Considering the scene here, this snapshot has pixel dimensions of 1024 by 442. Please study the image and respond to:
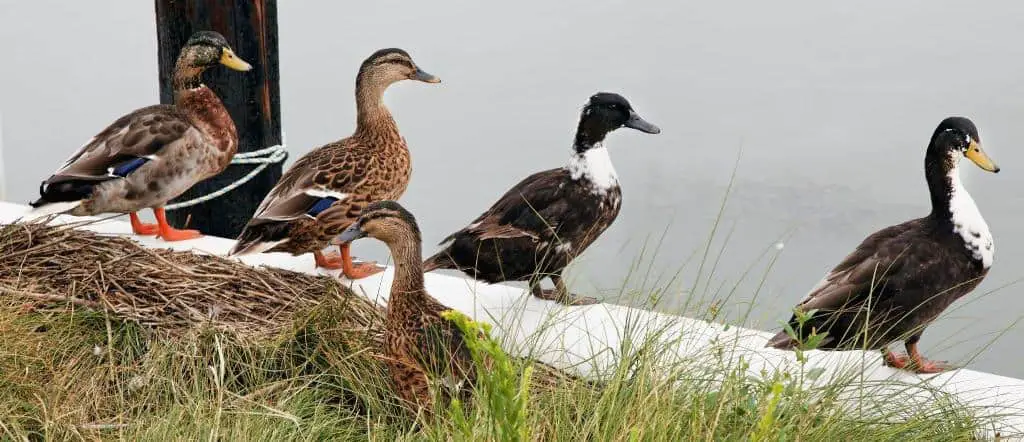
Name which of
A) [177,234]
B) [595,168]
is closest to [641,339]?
[595,168]

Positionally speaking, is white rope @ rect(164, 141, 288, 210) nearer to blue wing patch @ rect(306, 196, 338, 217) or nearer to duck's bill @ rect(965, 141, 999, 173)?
blue wing patch @ rect(306, 196, 338, 217)

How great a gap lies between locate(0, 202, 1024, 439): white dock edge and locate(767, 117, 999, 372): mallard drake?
0.11m

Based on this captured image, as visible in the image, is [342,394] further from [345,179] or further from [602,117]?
[602,117]

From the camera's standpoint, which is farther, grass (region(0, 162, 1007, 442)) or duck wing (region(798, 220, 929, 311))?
duck wing (region(798, 220, 929, 311))

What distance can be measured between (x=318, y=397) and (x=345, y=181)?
3.32 ft

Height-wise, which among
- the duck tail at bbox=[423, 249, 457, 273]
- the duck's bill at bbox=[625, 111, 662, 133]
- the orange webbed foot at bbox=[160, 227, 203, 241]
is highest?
the duck's bill at bbox=[625, 111, 662, 133]

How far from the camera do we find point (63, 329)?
15.4 feet

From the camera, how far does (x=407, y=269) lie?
3906 mm

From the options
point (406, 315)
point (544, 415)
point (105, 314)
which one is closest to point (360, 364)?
point (406, 315)

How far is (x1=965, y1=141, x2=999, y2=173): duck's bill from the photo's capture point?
4223mm

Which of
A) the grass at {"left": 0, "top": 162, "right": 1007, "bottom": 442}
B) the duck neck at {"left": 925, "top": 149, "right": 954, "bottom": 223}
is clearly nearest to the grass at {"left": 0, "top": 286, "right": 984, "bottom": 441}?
the grass at {"left": 0, "top": 162, "right": 1007, "bottom": 442}

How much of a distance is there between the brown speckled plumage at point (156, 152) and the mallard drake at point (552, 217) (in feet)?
A: 4.52

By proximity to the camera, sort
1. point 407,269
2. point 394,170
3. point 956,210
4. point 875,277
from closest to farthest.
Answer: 1. point 407,269
2. point 875,277
3. point 956,210
4. point 394,170

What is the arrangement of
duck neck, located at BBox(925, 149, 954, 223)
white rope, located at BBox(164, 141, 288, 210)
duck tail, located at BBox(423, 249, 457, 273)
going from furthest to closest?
1. white rope, located at BBox(164, 141, 288, 210)
2. duck tail, located at BBox(423, 249, 457, 273)
3. duck neck, located at BBox(925, 149, 954, 223)
